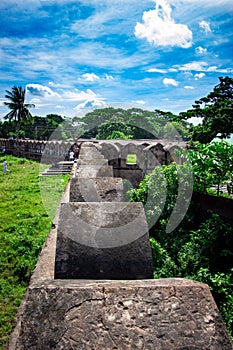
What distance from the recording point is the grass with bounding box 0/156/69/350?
387 cm

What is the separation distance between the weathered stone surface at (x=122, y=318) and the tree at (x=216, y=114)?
13.8 m

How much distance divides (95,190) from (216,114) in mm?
12729

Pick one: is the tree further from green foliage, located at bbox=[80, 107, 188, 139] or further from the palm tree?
the palm tree

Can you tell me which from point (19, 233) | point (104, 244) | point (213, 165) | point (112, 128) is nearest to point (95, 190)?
point (104, 244)

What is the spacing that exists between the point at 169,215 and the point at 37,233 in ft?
8.69

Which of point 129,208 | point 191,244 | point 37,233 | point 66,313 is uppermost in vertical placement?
point 129,208

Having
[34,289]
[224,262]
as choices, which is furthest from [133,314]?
[224,262]

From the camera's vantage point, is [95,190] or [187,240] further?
[187,240]

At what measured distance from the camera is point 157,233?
5328mm

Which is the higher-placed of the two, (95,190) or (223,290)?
(95,190)

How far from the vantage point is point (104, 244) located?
1820 mm

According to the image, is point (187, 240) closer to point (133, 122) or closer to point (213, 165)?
point (213, 165)

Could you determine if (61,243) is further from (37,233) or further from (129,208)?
(37,233)

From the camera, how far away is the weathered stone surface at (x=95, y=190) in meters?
3.30
